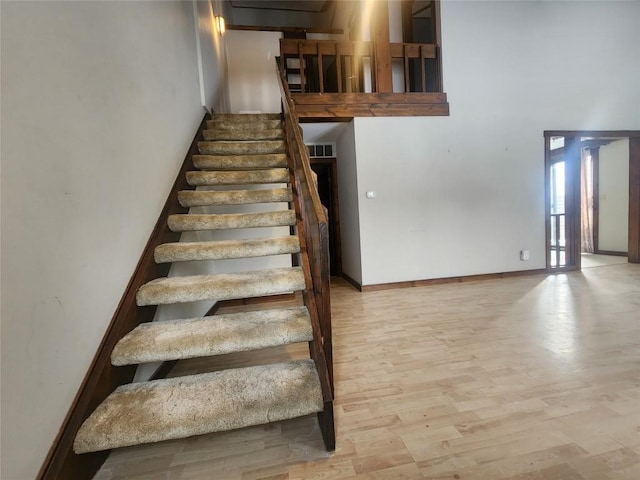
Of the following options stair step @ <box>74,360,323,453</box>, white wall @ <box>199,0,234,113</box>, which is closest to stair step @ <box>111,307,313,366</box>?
stair step @ <box>74,360,323,453</box>

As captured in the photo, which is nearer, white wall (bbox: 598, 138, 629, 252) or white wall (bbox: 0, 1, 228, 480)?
white wall (bbox: 0, 1, 228, 480)

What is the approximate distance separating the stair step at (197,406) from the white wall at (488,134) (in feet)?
8.83

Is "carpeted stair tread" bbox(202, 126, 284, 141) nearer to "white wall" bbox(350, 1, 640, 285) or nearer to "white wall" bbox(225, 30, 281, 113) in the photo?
"white wall" bbox(350, 1, 640, 285)

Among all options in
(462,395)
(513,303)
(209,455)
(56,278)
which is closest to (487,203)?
(513,303)

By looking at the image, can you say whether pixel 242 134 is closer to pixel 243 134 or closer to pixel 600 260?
pixel 243 134

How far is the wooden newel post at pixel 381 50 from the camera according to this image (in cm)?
363

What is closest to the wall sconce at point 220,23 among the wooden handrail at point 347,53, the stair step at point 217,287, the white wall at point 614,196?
the wooden handrail at point 347,53

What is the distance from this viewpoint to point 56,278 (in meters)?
1.02

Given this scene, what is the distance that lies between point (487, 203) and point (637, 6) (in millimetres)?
3744

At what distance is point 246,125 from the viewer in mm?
3416

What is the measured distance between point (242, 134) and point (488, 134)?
3.37 m

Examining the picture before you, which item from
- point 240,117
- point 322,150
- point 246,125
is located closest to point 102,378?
point 246,125

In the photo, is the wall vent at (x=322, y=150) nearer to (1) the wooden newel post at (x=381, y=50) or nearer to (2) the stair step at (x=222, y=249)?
(1) the wooden newel post at (x=381, y=50)

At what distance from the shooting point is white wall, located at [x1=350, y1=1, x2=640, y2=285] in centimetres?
380
